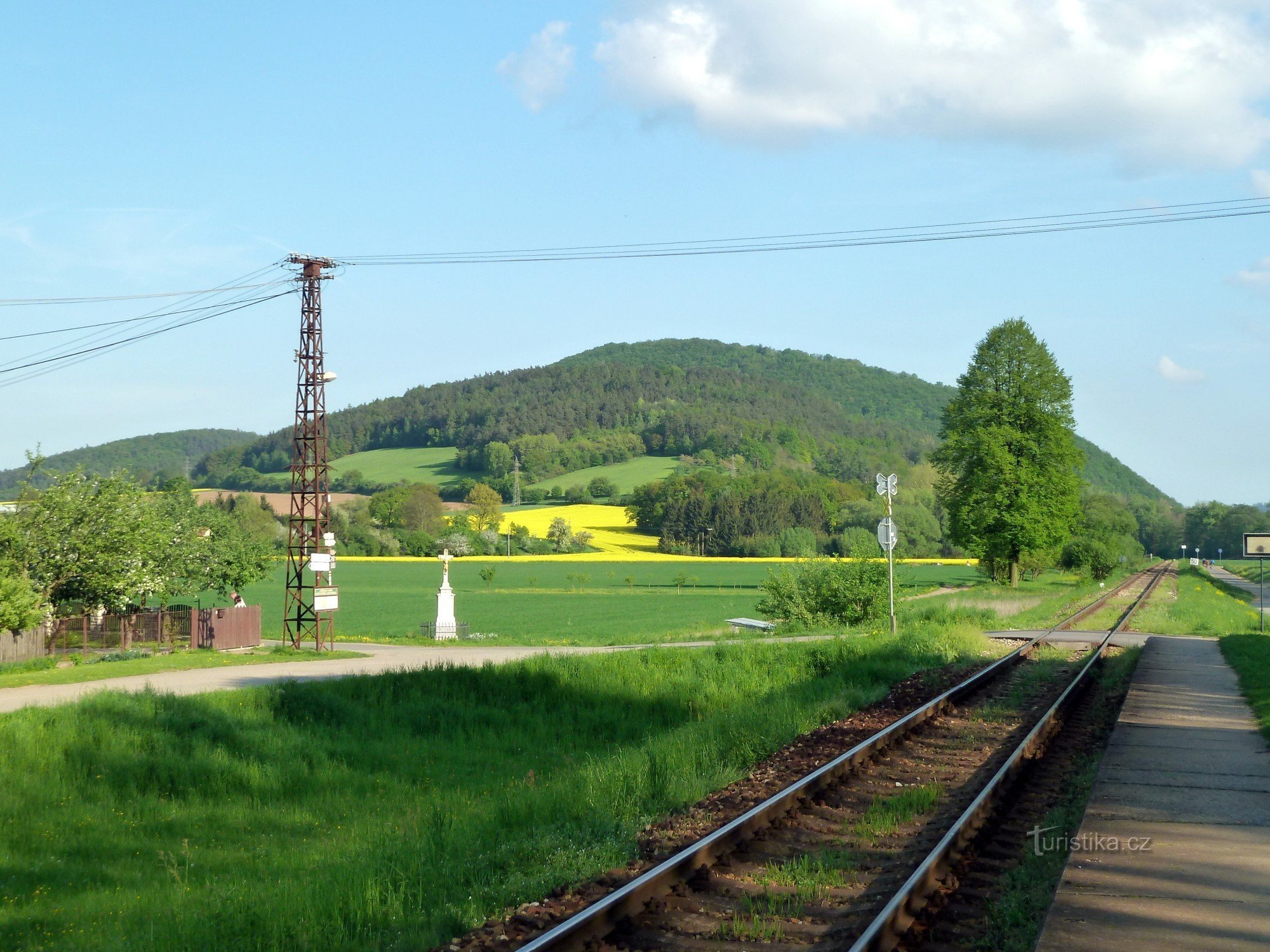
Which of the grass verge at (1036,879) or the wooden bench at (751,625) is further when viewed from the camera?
the wooden bench at (751,625)

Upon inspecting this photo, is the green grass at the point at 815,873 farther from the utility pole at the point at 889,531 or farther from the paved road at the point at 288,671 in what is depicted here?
the utility pole at the point at 889,531

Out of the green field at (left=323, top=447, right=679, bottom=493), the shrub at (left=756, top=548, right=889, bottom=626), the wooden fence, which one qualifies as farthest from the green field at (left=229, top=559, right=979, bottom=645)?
the green field at (left=323, top=447, right=679, bottom=493)

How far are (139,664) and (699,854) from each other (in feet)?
81.3

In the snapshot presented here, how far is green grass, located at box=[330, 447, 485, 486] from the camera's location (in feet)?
545

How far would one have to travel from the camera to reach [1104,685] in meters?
18.4

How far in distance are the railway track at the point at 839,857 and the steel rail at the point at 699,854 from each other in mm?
11

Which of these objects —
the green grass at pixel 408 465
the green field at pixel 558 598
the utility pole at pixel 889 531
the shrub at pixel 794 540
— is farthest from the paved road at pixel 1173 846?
the green grass at pixel 408 465

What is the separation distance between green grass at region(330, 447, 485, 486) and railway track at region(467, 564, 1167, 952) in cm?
15388

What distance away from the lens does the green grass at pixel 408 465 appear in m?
166

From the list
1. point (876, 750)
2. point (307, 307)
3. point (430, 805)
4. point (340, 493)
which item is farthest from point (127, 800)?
point (340, 493)

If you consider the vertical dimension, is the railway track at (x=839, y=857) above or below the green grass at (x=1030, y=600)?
above

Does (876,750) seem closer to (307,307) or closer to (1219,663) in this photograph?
(1219,663)

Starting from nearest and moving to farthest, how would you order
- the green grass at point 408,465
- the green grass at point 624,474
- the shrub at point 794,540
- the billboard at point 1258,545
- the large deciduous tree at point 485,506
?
the billboard at point 1258,545, the shrub at point 794,540, the large deciduous tree at point 485,506, the green grass at point 624,474, the green grass at point 408,465

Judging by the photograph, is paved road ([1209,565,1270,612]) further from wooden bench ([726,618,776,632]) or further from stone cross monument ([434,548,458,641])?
stone cross monument ([434,548,458,641])
